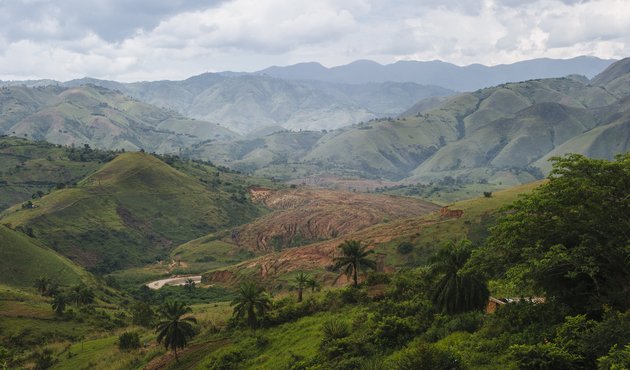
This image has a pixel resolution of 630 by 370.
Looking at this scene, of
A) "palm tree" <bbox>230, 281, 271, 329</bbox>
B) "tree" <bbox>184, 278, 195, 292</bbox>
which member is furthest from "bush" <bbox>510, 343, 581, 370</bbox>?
"tree" <bbox>184, 278, 195, 292</bbox>

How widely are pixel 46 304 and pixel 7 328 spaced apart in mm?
17463

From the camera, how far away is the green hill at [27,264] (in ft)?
393

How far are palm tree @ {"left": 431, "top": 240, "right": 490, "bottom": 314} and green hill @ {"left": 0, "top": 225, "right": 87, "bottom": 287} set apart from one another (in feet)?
356

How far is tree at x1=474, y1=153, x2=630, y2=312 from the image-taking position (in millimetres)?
30141

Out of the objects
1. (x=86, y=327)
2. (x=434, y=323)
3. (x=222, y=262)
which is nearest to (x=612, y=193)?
(x=434, y=323)

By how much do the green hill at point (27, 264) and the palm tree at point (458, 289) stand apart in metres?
109

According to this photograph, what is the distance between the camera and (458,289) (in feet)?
139

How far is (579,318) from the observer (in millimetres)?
27922

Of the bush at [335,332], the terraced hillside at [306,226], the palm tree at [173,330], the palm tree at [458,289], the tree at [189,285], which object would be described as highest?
the palm tree at [458,289]

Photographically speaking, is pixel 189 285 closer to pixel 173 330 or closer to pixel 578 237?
pixel 173 330

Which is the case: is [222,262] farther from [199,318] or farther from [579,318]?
[579,318]

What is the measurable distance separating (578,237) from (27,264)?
131988mm

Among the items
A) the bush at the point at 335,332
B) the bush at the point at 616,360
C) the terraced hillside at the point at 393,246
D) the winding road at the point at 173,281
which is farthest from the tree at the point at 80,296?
the bush at the point at 616,360

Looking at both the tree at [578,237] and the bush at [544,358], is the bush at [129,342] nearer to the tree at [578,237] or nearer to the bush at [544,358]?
the tree at [578,237]
